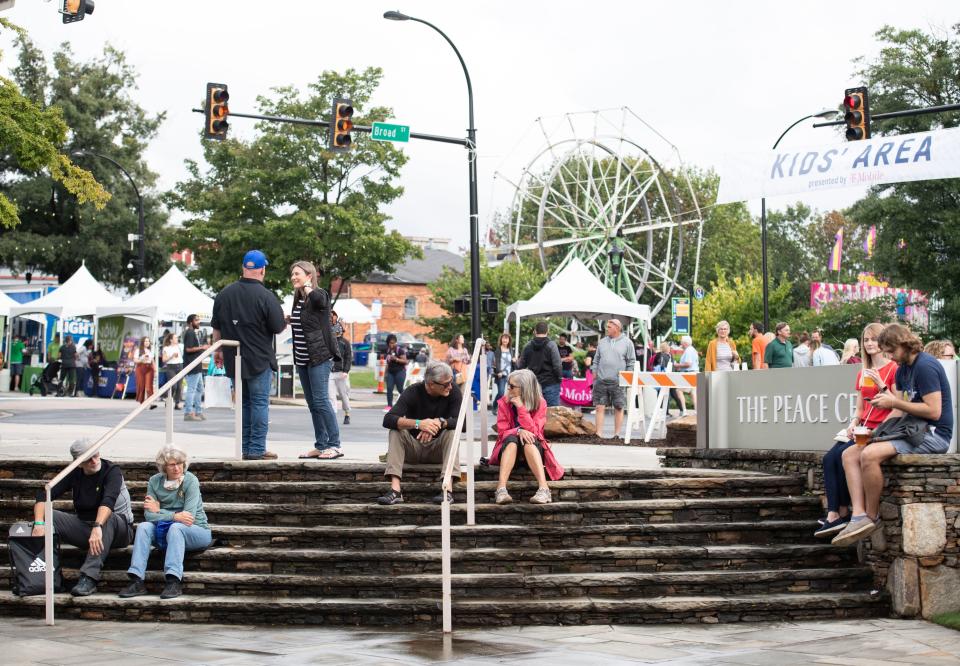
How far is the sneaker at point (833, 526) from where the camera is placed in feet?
29.0

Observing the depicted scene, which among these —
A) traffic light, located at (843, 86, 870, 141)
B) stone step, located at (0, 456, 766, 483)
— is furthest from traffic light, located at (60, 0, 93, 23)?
traffic light, located at (843, 86, 870, 141)

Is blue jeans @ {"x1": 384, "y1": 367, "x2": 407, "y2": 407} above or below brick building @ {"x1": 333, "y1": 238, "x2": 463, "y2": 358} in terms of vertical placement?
below

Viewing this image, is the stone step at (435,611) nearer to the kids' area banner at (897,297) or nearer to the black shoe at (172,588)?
the black shoe at (172,588)

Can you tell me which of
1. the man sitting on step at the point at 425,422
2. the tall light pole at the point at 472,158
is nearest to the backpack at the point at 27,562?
the man sitting on step at the point at 425,422

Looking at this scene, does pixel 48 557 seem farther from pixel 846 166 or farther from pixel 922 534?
pixel 846 166

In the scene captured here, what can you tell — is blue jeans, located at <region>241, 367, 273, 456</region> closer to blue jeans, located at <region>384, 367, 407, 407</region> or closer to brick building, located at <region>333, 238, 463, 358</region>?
blue jeans, located at <region>384, 367, 407, 407</region>

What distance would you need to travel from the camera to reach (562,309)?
25.6 m

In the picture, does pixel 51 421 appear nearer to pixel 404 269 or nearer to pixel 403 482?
pixel 403 482

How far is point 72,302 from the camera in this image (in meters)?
34.0

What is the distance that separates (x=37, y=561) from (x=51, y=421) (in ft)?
41.9

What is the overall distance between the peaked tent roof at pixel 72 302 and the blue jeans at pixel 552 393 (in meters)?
19.1

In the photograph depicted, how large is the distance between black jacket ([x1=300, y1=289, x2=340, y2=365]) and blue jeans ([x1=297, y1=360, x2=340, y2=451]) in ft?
0.33

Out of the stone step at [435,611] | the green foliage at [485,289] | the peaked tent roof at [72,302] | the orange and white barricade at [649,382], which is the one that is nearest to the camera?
the stone step at [435,611]

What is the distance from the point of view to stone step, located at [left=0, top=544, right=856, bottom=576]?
8.67m
